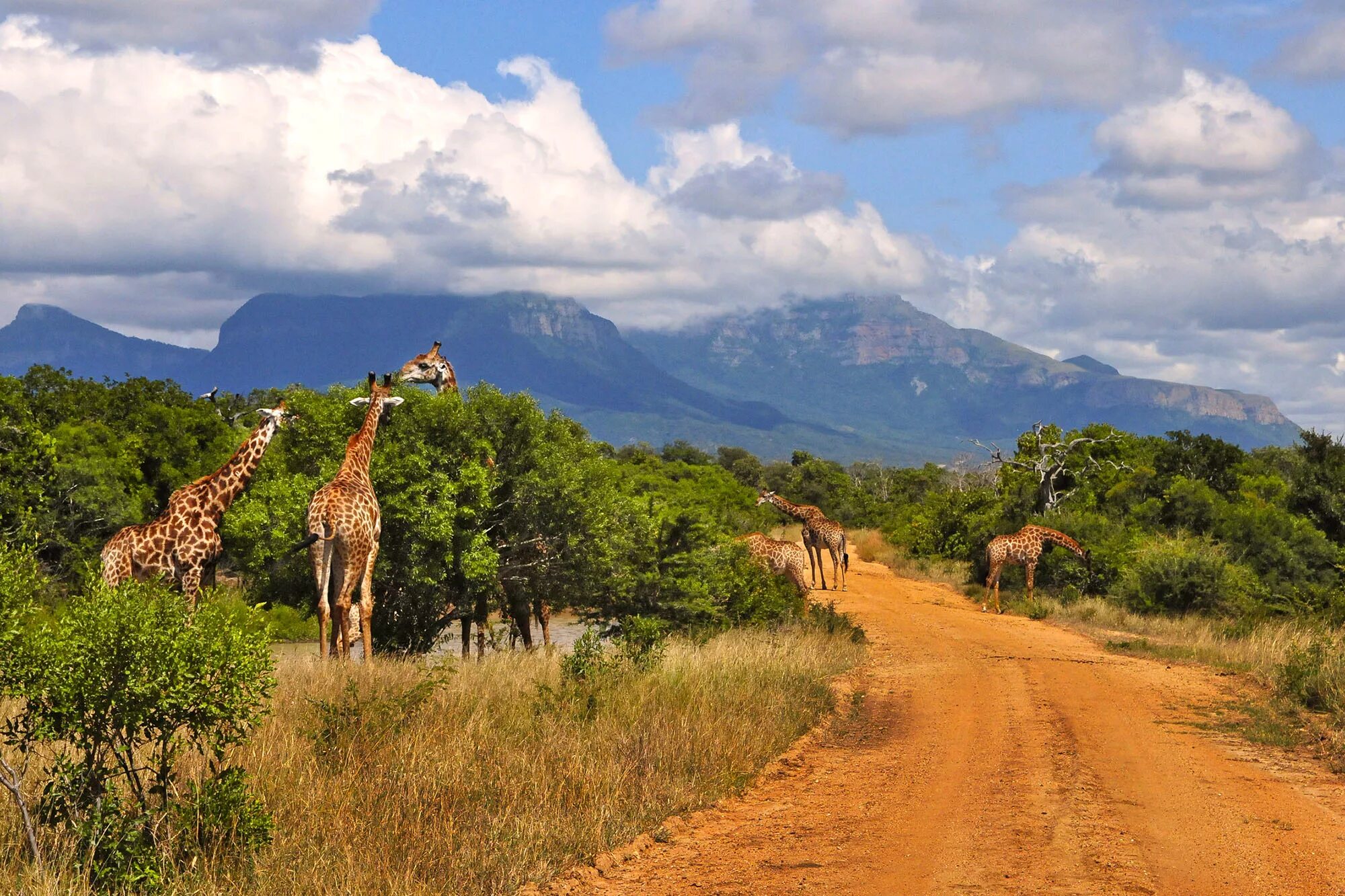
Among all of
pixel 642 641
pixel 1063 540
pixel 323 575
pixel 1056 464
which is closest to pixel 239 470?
pixel 323 575

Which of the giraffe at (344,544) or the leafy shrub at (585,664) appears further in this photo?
the giraffe at (344,544)

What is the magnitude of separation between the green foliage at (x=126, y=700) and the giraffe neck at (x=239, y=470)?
6.35 m

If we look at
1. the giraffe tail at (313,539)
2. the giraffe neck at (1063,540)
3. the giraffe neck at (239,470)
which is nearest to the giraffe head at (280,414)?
the giraffe neck at (239,470)

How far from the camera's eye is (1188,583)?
78.3 feet

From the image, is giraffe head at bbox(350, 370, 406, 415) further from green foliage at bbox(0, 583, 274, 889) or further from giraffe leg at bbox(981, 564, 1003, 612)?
giraffe leg at bbox(981, 564, 1003, 612)

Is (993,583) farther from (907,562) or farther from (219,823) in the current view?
(219,823)

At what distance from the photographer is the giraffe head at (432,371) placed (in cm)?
1720

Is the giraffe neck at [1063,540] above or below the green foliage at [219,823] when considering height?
above

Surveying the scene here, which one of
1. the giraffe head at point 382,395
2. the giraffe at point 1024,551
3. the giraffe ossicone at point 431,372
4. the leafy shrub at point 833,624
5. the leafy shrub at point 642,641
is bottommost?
the leafy shrub at point 833,624

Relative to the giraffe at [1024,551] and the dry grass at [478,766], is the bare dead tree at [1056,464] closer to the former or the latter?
the giraffe at [1024,551]

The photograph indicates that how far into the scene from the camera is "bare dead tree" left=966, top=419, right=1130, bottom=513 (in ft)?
119

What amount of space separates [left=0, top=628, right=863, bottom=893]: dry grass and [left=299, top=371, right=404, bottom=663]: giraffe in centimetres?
93

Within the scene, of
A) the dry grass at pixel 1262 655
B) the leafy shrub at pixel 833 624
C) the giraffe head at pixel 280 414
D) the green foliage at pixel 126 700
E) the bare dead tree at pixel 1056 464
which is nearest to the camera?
the green foliage at pixel 126 700

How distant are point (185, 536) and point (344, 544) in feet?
5.71
